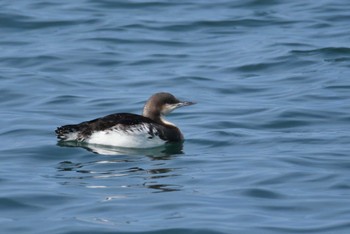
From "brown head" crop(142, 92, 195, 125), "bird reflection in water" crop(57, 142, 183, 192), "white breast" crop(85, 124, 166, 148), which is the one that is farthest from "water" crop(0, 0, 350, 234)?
"brown head" crop(142, 92, 195, 125)

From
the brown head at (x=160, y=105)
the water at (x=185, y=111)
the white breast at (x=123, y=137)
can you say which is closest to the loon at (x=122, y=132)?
the white breast at (x=123, y=137)

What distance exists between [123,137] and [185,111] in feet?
9.72

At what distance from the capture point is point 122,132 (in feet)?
50.6

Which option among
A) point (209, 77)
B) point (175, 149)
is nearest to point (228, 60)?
point (209, 77)

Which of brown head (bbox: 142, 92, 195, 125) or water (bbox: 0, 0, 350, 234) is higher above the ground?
brown head (bbox: 142, 92, 195, 125)

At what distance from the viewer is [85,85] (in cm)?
1995

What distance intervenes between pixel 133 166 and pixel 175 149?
1.26 metres

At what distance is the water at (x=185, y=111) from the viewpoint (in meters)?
12.0

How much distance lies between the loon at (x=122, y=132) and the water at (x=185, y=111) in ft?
0.64

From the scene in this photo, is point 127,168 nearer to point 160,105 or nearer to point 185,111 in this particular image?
point 160,105

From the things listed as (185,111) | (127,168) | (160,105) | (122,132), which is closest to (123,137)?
(122,132)

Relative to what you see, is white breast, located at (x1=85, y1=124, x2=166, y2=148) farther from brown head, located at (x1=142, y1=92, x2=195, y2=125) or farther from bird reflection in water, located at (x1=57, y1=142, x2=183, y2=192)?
brown head, located at (x1=142, y1=92, x2=195, y2=125)

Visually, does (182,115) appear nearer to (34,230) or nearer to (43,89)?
(43,89)

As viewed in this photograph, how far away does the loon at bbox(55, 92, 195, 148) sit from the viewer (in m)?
15.4
